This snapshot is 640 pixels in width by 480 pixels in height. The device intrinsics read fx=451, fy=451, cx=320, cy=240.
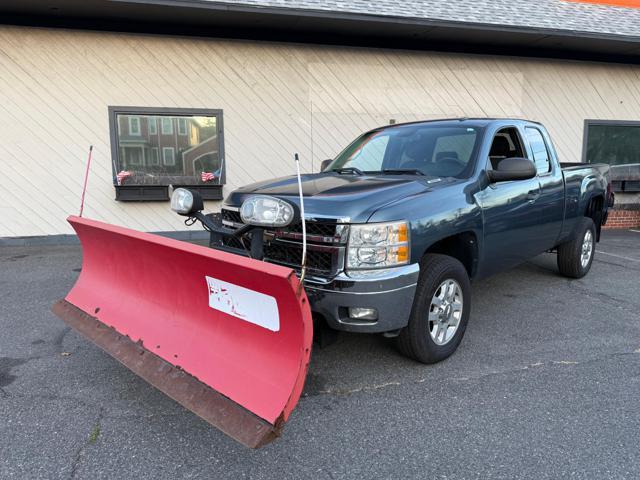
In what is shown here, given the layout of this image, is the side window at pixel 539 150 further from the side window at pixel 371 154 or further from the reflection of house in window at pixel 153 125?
the reflection of house in window at pixel 153 125

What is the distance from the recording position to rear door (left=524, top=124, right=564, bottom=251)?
465 centimetres

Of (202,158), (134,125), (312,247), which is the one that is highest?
(134,125)

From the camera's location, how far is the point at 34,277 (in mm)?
5957

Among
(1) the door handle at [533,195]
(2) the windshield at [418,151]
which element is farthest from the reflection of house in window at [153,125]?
(1) the door handle at [533,195]

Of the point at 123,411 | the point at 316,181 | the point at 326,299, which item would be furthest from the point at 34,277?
the point at 326,299

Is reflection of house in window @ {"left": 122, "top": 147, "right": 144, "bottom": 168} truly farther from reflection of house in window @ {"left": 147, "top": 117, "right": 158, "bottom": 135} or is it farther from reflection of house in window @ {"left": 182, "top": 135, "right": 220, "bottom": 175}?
reflection of house in window @ {"left": 182, "top": 135, "right": 220, "bottom": 175}

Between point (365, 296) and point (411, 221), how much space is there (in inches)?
23.7

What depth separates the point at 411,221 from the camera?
2975 mm

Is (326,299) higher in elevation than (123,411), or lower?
higher

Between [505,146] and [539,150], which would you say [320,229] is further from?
[539,150]

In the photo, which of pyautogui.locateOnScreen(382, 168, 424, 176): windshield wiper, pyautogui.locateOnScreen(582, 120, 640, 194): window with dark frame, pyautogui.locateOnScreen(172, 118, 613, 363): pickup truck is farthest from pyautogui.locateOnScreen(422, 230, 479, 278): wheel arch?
pyautogui.locateOnScreen(582, 120, 640, 194): window with dark frame

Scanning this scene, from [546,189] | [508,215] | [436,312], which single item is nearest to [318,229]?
[436,312]

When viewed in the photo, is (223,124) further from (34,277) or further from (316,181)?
(316,181)

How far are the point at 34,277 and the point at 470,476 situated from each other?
5.89 meters
